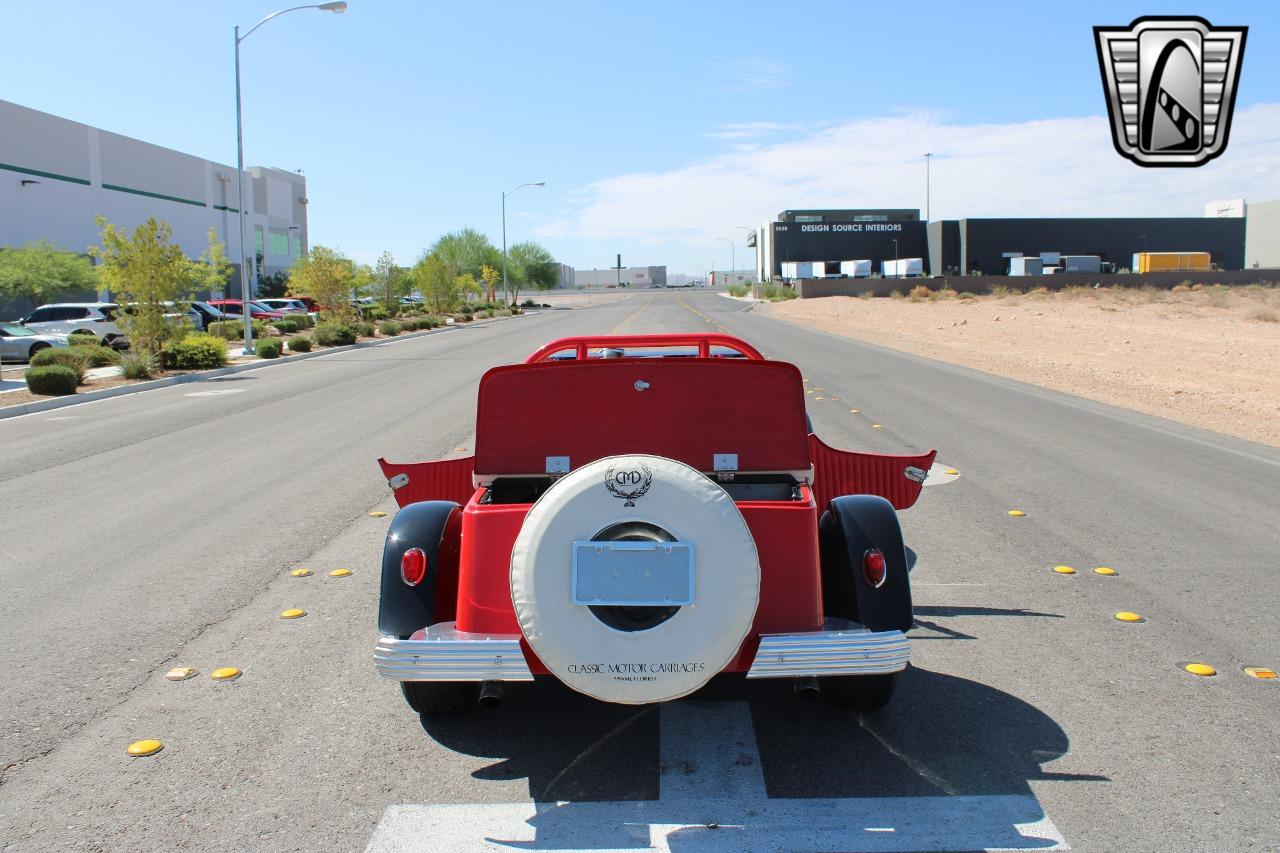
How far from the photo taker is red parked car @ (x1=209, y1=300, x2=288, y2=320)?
48.3 meters

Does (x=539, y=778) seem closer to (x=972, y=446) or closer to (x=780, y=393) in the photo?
(x=780, y=393)

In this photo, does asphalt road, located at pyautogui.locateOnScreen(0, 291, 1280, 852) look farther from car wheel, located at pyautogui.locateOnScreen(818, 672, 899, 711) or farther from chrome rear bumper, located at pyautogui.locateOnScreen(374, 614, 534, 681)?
chrome rear bumper, located at pyautogui.locateOnScreen(374, 614, 534, 681)

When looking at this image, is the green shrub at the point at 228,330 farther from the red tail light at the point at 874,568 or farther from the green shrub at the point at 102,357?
the red tail light at the point at 874,568

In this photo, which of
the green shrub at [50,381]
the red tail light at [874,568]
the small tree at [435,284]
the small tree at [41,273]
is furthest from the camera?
the small tree at [435,284]

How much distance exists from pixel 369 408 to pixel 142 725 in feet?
42.9

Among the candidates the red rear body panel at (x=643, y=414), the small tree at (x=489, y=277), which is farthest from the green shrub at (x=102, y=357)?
the small tree at (x=489, y=277)

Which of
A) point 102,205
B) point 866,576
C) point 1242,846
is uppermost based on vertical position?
point 102,205

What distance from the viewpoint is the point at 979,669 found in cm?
511

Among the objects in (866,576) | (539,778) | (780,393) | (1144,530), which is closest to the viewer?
(539,778)

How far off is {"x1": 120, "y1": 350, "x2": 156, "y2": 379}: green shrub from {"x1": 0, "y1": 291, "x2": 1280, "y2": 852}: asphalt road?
16074mm

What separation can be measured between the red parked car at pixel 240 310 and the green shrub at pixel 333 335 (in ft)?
32.4

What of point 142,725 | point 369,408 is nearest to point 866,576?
point 142,725

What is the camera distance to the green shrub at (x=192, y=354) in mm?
27438

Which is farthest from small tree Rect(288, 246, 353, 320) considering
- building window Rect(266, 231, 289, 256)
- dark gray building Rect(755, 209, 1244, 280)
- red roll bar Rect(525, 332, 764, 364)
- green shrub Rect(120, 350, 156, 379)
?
dark gray building Rect(755, 209, 1244, 280)
